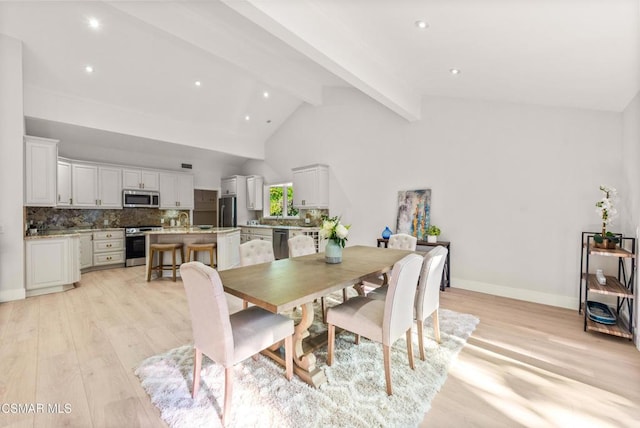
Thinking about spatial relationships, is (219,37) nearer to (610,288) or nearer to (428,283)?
(428,283)

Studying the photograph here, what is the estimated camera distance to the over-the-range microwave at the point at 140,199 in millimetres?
6176

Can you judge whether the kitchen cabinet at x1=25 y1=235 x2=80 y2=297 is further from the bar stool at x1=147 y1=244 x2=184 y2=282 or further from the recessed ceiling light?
the recessed ceiling light

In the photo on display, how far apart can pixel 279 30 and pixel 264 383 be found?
9.01ft

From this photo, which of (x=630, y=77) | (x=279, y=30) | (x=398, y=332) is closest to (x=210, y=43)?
(x=279, y=30)

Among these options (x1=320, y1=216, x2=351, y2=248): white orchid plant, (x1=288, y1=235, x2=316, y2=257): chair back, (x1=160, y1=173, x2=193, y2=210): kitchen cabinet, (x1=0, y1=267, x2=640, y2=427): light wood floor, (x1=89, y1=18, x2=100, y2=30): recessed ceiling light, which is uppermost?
(x1=89, y1=18, x2=100, y2=30): recessed ceiling light

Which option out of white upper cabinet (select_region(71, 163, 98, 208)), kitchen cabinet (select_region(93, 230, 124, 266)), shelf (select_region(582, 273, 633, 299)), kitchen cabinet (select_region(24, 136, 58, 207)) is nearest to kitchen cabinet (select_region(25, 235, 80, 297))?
kitchen cabinet (select_region(24, 136, 58, 207))

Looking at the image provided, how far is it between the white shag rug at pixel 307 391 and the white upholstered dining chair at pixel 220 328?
152 mm

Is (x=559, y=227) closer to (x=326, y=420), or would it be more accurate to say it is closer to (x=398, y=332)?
(x=398, y=332)

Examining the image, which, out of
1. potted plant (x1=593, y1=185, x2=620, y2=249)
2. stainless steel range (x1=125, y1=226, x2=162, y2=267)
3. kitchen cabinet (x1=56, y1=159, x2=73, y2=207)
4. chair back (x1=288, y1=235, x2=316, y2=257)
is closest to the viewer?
potted plant (x1=593, y1=185, x2=620, y2=249)

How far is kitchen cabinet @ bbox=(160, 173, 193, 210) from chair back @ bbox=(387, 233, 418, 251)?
5.54m

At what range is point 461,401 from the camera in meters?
1.84

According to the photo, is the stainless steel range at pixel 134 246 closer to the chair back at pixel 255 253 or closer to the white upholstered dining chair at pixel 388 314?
the chair back at pixel 255 253

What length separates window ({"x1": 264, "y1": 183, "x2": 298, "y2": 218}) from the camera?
738cm

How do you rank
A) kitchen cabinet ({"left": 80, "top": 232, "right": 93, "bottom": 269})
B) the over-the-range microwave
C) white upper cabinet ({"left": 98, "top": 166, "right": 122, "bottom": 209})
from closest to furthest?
kitchen cabinet ({"left": 80, "top": 232, "right": 93, "bottom": 269}) < white upper cabinet ({"left": 98, "top": 166, "right": 122, "bottom": 209}) < the over-the-range microwave
